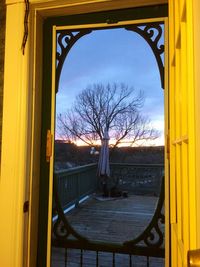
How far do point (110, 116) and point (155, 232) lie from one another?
1.77 metres

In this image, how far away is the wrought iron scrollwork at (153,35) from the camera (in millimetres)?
1223

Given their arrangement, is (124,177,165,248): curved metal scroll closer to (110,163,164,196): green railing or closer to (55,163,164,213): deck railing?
(55,163,164,213): deck railing

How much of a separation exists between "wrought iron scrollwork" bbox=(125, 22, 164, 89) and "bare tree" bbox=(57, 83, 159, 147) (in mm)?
→ 1547

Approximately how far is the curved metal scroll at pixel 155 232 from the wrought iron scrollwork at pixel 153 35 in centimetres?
59

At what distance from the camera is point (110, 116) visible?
2.87 meters

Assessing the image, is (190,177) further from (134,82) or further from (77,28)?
(134,82)

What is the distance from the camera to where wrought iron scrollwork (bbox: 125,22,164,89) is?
1223 millimetres

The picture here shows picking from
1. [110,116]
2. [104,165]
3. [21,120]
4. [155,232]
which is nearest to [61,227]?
[155,232]

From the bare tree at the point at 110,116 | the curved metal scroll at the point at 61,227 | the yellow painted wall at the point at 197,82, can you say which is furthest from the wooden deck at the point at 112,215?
the yellow painted wall at the point at 197,82

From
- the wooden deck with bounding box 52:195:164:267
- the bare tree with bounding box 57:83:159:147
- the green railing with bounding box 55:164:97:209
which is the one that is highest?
the bare tree with bounding box 57:83:159:147

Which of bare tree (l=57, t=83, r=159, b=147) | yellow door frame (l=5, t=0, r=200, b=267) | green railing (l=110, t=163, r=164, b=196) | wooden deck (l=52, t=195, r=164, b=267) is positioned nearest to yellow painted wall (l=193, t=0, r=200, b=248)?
yellow door frame (l=5, t=0, r=200, b=267)

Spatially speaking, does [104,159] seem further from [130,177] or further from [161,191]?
[161,191]

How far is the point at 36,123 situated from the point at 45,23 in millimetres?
519

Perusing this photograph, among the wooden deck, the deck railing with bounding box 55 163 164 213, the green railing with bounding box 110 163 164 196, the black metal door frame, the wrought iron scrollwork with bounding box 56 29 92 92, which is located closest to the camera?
the black metal door frame
